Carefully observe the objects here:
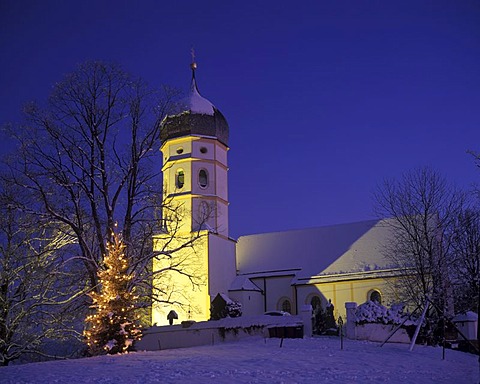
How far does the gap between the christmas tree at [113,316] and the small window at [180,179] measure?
62.6ft

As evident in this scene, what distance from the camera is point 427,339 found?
26.6 m

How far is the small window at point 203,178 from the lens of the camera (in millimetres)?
40562

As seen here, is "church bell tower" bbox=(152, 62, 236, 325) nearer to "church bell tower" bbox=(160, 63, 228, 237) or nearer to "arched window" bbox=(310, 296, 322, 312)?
"church bell tower" bbox=(160, 63, 228, 237)

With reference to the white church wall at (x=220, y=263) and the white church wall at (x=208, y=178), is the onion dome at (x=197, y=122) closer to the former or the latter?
the white church wall at (x=208, y=178)

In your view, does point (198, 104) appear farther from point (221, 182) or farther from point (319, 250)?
point (319, 250)

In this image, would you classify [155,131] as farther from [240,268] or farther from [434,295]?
[240,268]

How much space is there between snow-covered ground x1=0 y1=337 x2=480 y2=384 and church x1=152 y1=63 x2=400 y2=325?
61.4 feet

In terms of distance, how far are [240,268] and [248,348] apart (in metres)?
22.8

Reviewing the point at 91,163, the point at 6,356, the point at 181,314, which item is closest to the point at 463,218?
the point at 181,314

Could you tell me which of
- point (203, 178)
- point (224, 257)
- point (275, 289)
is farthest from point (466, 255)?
point (203, 178)

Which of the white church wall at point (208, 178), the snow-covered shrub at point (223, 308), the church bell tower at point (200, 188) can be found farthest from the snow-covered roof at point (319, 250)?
the white church wall at point (208, 178)

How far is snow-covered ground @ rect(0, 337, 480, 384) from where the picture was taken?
43.4 ft

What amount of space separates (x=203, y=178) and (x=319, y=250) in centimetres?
967

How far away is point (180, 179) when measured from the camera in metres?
40.7
